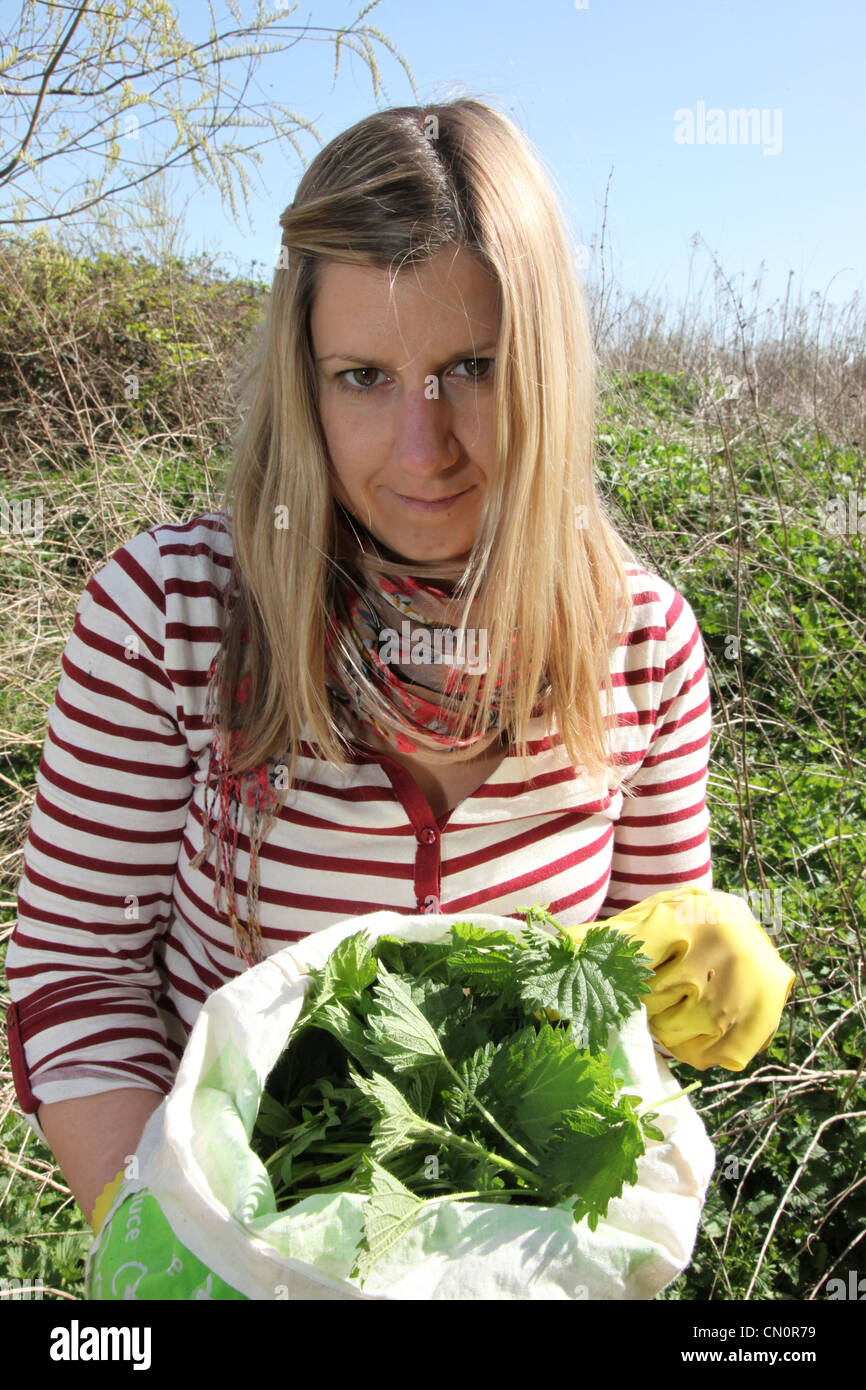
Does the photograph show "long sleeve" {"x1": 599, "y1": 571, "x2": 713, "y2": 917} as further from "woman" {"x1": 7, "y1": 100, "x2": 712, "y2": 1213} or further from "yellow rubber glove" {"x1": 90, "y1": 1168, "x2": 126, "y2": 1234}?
"yellow rubber glove" {"x1": 90, "y1": 1168, "x2": 126, "y2": 1234}

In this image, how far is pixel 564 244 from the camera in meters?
1.33

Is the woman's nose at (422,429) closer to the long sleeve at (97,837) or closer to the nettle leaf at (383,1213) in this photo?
the long sleeve at (97,837)

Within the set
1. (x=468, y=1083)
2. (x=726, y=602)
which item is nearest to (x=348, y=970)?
(x=468, y=1083)

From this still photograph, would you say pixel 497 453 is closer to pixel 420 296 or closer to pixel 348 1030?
pixel 420 296

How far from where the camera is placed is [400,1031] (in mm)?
964

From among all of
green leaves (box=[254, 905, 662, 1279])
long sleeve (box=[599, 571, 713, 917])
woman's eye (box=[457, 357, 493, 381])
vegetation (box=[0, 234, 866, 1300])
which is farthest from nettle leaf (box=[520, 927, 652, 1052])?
vegetation (box=[0, 234, 866, 1300])

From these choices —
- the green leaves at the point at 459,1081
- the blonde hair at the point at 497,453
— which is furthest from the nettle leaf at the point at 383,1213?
the blonde hair at the point at 497,453

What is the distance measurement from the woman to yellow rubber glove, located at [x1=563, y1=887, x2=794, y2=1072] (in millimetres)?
281

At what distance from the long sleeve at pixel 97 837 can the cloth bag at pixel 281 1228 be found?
36 centimetres

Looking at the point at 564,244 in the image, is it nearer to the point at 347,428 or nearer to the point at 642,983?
the point at 347,428

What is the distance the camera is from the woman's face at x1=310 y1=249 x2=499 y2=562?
47.1 inches

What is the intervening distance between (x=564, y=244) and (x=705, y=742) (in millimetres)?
771

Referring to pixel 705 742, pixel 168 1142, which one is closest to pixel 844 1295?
pixel 705 742

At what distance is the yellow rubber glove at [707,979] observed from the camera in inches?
45.3
